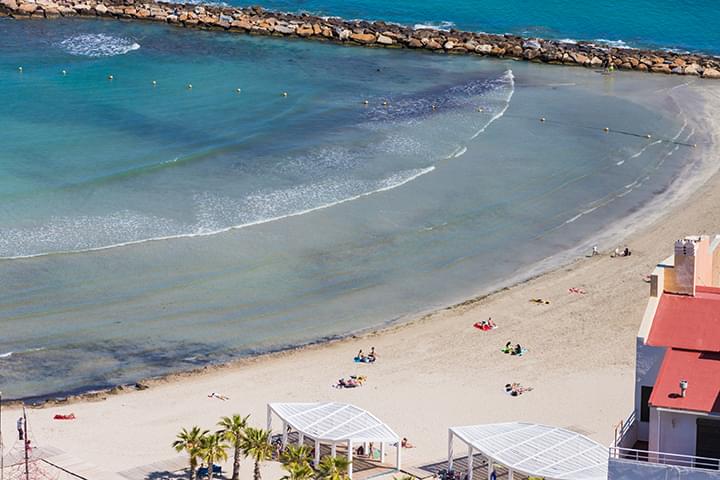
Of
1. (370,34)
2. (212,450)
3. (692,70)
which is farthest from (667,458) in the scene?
(370,34)

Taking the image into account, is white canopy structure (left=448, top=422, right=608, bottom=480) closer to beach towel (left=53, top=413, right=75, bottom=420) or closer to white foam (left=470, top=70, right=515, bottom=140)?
beach towel (left=53, top=413, right=75, bottom=420)

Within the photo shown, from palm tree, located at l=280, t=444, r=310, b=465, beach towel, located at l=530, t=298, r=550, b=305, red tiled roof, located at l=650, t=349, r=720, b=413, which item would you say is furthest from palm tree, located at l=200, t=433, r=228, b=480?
beach towel, located at l=530, t=298, r=550, b=305

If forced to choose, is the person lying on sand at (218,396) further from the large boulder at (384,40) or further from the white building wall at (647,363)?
the large boulder at (384,40)

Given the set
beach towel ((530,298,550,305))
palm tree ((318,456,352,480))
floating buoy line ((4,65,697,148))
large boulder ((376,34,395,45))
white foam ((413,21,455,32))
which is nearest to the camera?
palm tree ((318,456,352,480))

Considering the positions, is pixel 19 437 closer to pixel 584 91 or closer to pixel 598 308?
pixel 598 308

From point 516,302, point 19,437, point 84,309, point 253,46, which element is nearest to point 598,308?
point 516,302

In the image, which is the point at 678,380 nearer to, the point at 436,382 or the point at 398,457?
the point at 398,457
